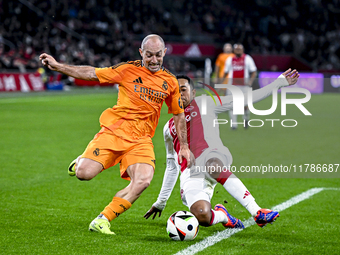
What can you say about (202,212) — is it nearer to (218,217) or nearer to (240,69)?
(218,217)

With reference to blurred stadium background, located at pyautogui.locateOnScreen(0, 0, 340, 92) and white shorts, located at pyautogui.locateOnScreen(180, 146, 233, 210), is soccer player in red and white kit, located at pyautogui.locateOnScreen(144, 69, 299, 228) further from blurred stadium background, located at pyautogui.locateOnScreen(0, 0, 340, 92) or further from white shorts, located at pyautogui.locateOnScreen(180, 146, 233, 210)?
blurred stadium background, located at pyautogui.locateOnScreen(0, 0, 340, 92)

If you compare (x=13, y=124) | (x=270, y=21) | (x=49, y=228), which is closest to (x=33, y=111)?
(x=13, y=124)

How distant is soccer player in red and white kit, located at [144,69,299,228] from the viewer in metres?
4.48

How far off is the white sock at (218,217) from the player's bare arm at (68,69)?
167cm

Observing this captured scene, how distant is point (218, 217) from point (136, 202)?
1511 millimetres

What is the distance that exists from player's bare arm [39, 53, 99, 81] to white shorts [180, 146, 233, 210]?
1.26 metres

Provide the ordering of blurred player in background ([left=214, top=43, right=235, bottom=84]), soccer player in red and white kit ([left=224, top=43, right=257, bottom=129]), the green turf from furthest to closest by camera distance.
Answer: blurred player in background ([left=214, top=43, right=235, bottom=84]) < soccer player in red and white kit ([left=224, top=43, right=257, bottom=129]) < the green turf

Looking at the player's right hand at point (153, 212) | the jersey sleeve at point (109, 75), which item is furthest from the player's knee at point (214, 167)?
the jersey sleeve at point (109, 75)

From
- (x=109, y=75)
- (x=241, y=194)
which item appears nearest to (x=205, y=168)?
(x=241, y=194)

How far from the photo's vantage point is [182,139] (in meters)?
4.66

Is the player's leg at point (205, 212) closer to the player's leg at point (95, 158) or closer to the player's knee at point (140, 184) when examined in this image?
the player's knee at point (140, 184)

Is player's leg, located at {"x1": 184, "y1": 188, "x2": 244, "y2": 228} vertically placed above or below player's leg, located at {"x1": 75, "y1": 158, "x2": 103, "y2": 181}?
below

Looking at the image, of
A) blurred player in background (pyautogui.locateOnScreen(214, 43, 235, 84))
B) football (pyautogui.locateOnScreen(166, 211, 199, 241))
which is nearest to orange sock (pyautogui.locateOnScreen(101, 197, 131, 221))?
football (pyautogui.locateOnScreen(166, 211, 199, 241))

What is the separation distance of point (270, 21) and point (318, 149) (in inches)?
1119
